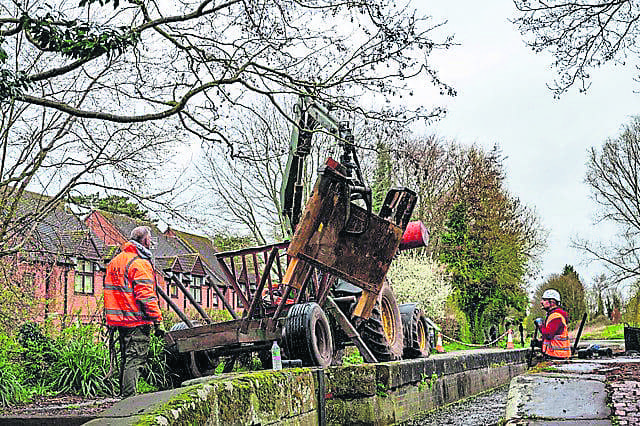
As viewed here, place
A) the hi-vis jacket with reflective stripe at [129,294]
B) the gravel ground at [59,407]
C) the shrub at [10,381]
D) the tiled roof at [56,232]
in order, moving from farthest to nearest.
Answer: the tiled roof at [56,232]
the shrub at [10,381]
the hi-vis jacket with reflective stripe at [129,294]
the gravel ground at [59,407]

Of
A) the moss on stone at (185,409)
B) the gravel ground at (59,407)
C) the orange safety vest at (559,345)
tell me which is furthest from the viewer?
the orange safety vest at (559,345)

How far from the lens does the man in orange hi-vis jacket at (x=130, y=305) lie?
7312 millimetres

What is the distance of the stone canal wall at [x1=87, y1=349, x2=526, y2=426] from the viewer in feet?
14.4

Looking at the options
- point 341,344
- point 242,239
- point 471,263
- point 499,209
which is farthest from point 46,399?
point 499,209

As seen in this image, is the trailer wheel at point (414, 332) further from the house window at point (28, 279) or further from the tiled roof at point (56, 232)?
the house window at point (28, 279)

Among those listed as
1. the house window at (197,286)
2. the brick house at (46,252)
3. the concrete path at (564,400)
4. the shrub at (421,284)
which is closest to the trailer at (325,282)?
the concrete path at (564,400)

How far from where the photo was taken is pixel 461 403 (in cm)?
1348

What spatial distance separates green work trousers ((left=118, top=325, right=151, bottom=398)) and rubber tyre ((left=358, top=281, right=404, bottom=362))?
4109mm

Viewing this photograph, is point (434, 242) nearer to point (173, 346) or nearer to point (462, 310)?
point (462, 310)

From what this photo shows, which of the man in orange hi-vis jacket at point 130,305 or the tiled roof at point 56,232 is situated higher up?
the tiled roof at point 56,232

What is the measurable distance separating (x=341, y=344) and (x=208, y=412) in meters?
6.32

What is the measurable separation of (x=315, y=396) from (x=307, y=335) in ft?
5.26

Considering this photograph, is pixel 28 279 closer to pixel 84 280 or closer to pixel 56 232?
pixel 56 232

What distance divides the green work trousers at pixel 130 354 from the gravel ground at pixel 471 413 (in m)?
4.28
